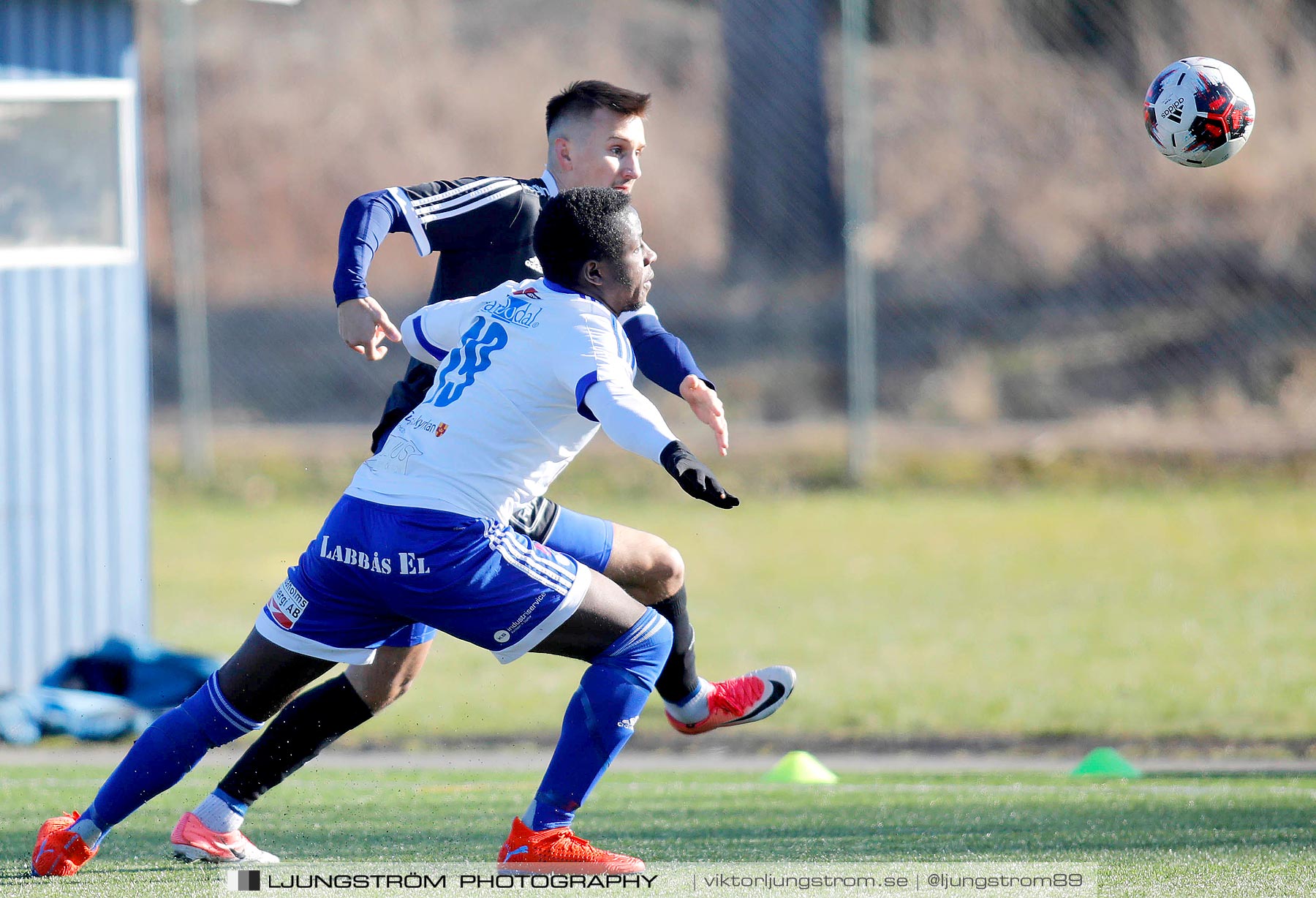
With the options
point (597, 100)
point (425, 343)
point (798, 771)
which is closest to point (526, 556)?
point (425, 343)

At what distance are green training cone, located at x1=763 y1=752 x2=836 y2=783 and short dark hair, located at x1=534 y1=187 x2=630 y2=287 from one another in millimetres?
2875

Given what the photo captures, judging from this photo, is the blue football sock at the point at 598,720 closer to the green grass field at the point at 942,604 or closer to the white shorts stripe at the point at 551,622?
the white shorts stripe at the point at 551,622

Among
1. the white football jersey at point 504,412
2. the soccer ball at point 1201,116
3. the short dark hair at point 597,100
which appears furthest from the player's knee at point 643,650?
the soccer ball at point 1201,116

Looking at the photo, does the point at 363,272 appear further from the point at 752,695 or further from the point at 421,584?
the point at 752,695

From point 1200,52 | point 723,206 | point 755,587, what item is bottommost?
point 755,587

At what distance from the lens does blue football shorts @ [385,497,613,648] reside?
4.60m

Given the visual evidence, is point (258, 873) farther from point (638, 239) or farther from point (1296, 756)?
point (1296, 756)

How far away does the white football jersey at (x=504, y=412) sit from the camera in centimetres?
402

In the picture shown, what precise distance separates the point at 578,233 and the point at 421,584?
0.92 m

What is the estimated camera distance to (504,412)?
13.4 ft

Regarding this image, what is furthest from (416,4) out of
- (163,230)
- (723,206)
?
(723,206)

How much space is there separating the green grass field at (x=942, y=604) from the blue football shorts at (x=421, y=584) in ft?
12.6

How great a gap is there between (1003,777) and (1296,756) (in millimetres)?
1481

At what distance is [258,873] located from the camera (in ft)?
14.3
